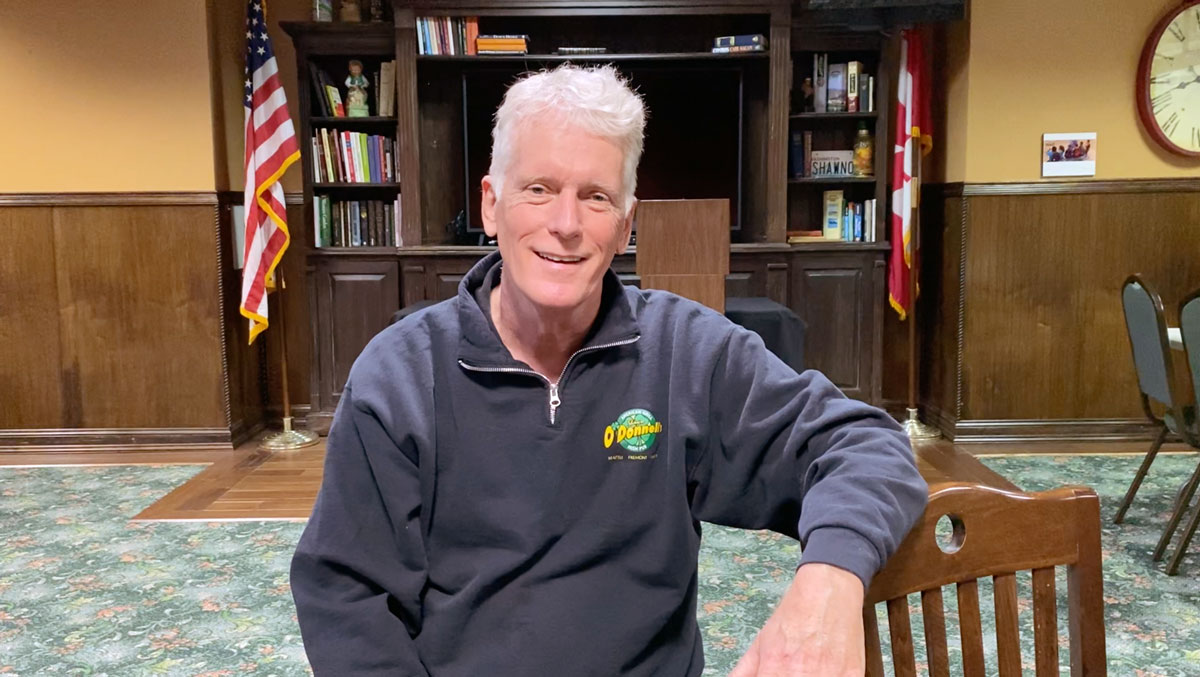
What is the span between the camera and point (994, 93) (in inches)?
180

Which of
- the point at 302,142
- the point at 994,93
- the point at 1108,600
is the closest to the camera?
the point at 1108,600

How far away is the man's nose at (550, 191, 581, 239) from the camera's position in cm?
124

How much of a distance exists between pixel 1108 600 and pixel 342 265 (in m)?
3.70

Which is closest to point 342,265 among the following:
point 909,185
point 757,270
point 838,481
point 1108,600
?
point 757,270

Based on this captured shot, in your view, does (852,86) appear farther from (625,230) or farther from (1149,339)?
(625,230)

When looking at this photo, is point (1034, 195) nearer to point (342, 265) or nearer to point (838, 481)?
point (342, 265)

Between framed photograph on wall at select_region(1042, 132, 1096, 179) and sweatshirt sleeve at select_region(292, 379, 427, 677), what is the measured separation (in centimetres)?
430

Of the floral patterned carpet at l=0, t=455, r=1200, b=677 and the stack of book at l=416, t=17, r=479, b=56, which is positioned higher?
the stack of book at l=416, t=17, r=479, b=56

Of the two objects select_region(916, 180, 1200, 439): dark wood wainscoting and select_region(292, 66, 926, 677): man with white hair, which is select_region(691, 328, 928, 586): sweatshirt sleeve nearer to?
select_region(292, 66, 926, 677): man with white hair

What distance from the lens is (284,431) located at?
4914mm

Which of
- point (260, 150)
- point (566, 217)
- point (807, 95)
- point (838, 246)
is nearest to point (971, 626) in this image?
point (566, 217)

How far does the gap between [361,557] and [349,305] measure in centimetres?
389

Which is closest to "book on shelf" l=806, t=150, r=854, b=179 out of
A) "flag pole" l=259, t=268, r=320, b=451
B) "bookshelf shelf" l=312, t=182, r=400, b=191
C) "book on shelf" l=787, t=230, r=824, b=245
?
"book on shelf" l=787, t=230, r=824, b=245

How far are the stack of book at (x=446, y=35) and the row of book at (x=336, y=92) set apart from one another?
A: 0.22 metres
